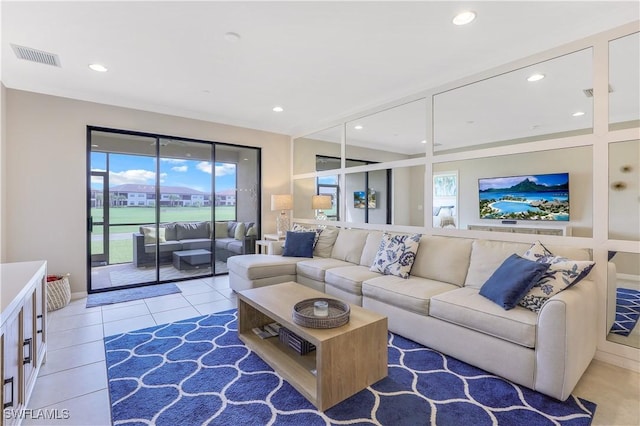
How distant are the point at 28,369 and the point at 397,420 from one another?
2.17m

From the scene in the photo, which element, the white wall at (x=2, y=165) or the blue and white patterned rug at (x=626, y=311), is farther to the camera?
the white wall at (x=2, y=165)

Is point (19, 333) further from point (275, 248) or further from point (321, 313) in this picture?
point (275, 248)

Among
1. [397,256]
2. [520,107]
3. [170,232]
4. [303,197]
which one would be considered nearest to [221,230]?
[170,232]

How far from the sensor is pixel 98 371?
7.21 ft

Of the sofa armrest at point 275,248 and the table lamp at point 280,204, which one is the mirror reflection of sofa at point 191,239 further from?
the sofa armrest at point 275,248

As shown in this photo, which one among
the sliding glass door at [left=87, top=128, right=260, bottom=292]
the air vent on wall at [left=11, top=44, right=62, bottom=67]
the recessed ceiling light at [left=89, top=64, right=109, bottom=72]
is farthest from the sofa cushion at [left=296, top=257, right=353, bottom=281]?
the air vent on wall at [left=11, top=44, right=62, bottom=67]

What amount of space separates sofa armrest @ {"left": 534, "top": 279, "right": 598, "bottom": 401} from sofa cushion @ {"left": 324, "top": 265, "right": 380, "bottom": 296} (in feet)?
5.07

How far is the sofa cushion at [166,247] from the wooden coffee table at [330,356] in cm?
301

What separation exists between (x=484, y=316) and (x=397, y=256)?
1.15m

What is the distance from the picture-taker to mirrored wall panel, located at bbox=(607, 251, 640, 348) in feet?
7.48

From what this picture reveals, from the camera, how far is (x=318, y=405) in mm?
1741

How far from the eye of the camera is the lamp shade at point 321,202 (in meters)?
5.05

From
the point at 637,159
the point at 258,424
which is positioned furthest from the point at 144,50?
the point at 637,159

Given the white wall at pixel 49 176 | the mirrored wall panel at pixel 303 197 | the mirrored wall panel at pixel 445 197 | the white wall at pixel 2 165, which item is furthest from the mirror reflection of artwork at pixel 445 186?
the white wall at pixel 2 165
